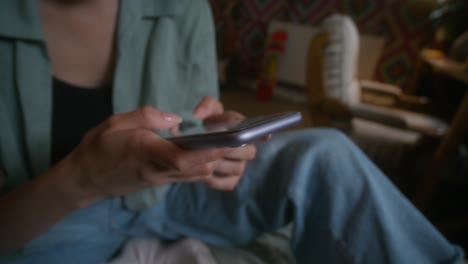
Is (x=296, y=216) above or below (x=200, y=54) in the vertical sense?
below

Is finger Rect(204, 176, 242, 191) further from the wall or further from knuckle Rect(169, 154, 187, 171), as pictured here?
the wall

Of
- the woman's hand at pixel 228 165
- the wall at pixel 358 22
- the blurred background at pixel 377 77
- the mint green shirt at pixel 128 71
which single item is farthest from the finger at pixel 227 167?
the wall at pixel 358 22

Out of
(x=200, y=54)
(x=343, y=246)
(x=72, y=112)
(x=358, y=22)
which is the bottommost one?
(x=343, y=246)

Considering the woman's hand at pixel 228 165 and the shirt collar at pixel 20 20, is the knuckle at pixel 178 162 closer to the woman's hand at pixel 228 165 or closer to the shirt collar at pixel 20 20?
the woman's hand at pixel 228 165

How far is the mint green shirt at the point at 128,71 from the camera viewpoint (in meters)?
0.36

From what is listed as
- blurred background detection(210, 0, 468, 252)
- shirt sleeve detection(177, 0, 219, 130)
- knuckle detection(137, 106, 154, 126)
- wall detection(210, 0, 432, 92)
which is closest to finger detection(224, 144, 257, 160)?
knuckle detection(137, 106, 154, 126)

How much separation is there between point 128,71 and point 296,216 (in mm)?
358

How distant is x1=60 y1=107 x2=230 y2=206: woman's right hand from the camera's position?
227mm

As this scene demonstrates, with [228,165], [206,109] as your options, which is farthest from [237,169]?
[206,109]

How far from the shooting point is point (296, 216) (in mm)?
363

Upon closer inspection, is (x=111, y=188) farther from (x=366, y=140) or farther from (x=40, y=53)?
(x=366, y=140)

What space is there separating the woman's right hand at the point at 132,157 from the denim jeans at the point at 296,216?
Result: 133 mm

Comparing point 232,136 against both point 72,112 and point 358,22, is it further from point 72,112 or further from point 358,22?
point 358,22

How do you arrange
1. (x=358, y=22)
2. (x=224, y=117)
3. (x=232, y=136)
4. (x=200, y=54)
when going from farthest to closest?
(x=358, y=22)
(x=200, y=54)
(x=224, y=117)
(x=232, y=136)
